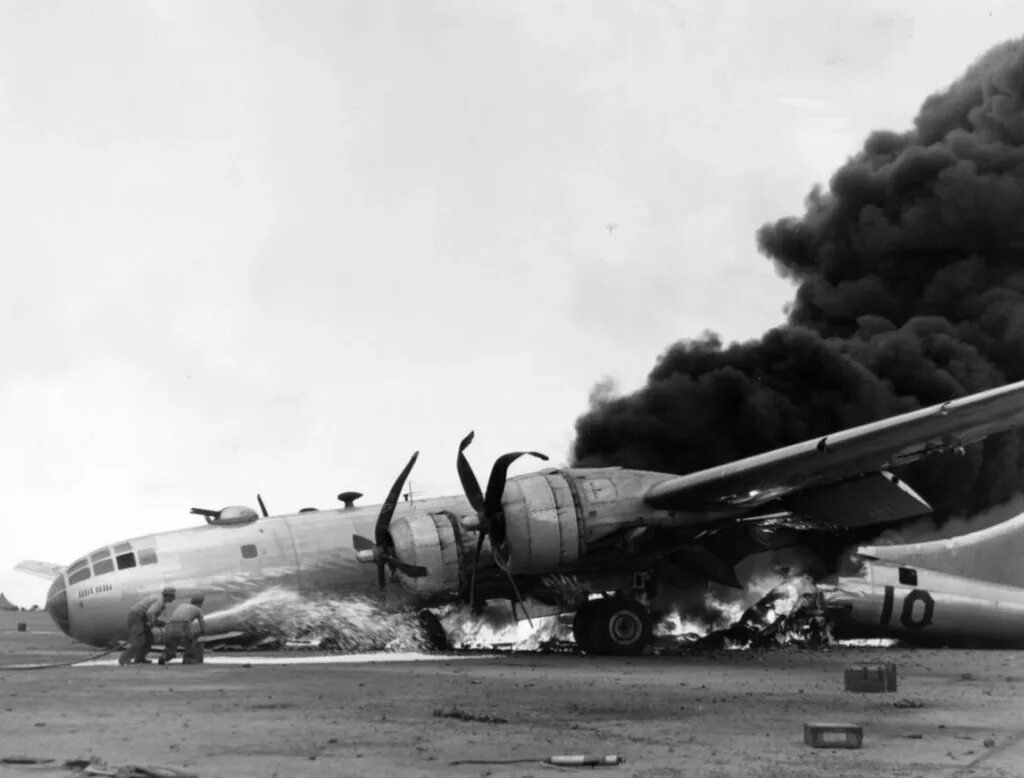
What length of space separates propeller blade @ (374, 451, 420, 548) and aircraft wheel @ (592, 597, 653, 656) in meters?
3.99

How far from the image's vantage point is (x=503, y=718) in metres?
12.3

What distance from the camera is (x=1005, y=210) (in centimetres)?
3325

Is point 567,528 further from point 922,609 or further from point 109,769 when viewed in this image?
point 109,769

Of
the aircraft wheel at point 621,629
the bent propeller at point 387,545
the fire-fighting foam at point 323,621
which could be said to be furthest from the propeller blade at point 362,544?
the aircraft wheel at point 621,629

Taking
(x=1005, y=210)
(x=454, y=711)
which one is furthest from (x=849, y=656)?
(x=1005, y=210)

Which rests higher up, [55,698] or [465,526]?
[465,526]

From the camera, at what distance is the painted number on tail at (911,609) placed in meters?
24.7

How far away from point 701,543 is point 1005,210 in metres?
14.9

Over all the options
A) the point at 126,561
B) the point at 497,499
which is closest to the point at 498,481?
the point at 497,499

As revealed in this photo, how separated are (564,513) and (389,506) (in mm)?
3482

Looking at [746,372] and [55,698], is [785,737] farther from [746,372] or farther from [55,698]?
[746,372]

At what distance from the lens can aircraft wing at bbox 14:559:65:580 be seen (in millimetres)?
31188

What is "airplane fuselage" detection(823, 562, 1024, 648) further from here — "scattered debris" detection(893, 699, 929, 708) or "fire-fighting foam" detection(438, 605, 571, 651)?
"scattered debris" detection(893, 699, 929, 708)

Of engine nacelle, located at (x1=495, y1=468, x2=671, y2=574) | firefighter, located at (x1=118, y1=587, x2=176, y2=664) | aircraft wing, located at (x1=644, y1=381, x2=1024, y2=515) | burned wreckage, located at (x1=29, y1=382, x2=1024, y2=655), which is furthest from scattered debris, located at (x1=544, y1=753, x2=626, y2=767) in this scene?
firefighter, located at (x1=118, y1=587, x2=176, y2=664)
